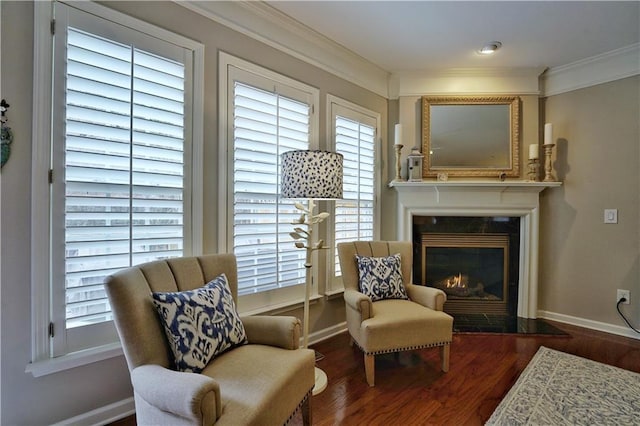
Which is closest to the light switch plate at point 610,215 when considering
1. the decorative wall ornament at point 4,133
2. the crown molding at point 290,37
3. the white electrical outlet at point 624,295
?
the white electrical outlet at point 624,295

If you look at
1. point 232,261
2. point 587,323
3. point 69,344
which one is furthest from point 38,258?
point 587,323

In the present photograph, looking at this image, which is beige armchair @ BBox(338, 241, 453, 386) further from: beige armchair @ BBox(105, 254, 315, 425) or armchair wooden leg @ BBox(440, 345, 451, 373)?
beige armchair @ BBox(105, 254, 315, 425)

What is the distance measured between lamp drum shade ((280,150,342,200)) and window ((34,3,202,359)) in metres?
0.66

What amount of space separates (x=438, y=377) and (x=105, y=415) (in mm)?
2040

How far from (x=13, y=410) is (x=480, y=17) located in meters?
3.69

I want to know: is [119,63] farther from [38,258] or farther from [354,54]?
[354,54]

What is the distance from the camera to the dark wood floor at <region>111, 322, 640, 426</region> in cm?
181

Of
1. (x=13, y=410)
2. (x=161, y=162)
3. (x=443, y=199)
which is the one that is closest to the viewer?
(x=13, y=410)

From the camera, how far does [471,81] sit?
133 inches

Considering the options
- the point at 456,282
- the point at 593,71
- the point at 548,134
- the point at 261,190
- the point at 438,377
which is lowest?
the point at 438,377

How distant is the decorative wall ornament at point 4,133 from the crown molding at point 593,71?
14.4 feet

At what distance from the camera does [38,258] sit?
1.52 m

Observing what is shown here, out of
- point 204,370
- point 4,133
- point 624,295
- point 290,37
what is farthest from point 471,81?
point 4,133

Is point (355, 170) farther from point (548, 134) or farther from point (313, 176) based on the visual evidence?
point (548, 134)
